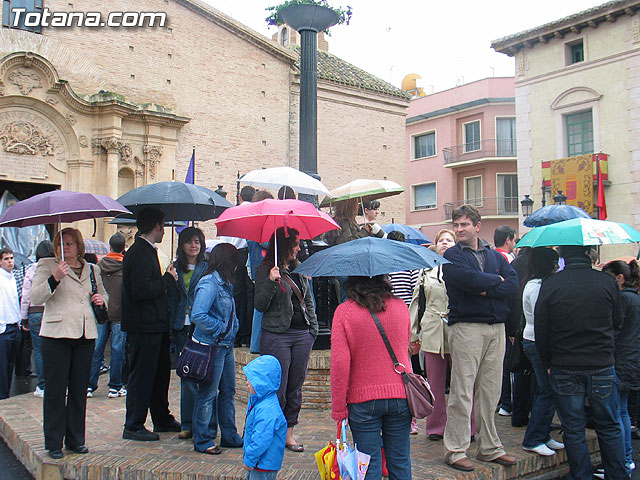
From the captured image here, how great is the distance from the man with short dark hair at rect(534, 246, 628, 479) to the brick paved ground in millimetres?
642

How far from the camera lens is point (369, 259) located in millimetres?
3994

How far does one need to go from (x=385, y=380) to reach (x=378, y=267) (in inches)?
29.4

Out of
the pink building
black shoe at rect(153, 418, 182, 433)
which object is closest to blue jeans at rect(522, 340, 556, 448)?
black shoe at rect(153, 418, 182, 433)

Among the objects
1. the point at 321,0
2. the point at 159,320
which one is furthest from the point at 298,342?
the point at 321,0

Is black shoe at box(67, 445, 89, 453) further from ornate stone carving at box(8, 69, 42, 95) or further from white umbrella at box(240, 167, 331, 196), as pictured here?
ornate stone carving at box(8, 69, 42, 95)

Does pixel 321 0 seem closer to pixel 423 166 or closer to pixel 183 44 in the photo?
pixel 183 44

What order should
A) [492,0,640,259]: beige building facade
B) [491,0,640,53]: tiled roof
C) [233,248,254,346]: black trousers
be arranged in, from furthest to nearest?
1. [492,0,640,259]: beige building facade
2. [491,0,640,53]: tiled roof
3. [233,248,254,346]: black trousers

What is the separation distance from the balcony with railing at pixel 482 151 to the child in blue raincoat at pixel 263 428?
102ft

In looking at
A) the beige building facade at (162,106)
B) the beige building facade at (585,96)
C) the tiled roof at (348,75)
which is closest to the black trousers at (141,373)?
the beige building facade at (162,106)

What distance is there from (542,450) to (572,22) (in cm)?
2205

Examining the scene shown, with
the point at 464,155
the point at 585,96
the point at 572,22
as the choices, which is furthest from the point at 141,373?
the point at 464,155

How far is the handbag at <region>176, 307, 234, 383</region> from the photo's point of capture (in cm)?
513

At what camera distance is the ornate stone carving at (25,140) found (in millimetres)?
16953

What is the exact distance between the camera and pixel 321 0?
26.1 ft
